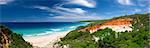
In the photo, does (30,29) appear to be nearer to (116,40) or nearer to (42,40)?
(42,40)

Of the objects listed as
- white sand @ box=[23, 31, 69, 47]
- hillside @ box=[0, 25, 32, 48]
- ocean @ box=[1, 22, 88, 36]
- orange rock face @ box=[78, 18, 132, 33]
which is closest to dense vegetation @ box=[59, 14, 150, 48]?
hillside @ box=[0, 25, 32, 48]

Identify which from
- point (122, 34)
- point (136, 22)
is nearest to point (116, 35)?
point (122, 34)

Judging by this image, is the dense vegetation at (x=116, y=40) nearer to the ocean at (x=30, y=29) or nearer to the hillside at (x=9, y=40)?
the hillside at (x=9, y=40)

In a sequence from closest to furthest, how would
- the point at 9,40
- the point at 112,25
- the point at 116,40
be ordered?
the point at 9,40 < the point at 116,40 < the point at 112,25

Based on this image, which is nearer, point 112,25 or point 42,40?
point 112,25

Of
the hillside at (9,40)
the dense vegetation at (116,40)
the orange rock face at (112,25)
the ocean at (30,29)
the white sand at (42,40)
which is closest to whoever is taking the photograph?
the hillside at (9,40)

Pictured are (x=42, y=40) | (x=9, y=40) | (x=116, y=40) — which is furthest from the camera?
(x=42, y=40)

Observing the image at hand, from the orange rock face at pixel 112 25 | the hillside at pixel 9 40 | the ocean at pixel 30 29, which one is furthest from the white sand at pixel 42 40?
the hillside at pixel 9 40

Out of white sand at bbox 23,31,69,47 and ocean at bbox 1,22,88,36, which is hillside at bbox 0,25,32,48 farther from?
ocean at bbox 1,22,88,36

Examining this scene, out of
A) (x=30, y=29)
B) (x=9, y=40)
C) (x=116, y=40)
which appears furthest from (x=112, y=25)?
(x=30, y=29)

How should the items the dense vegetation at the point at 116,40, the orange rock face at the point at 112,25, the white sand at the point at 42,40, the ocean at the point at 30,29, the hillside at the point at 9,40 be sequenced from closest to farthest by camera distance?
the hillside at the point at 9,40
the dense vegetation at the point at 116,40
the orange rock face at the point at 112,25
the white sand at the point at 42,40
the ocean at the point at 30,29

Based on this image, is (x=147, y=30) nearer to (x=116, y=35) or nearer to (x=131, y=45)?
(x=116, y=35)
